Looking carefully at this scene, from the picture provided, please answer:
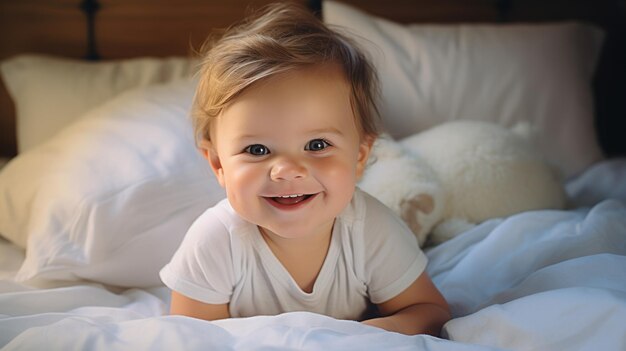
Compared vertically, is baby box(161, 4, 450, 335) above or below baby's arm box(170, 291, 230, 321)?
above

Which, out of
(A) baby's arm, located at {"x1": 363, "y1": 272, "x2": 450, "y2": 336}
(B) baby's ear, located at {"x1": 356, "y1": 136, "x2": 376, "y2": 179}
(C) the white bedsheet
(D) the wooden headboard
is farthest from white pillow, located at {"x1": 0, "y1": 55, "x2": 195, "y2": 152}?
(A) baby's arm, located at {"x1": 363, "y1": 272, "x2": 450, "y2": 336}

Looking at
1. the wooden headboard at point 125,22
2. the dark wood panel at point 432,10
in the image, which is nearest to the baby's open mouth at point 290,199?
the wooden headboard at point 125,22

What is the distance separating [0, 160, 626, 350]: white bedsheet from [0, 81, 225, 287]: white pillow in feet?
0.16

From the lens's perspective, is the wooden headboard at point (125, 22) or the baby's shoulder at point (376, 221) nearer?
→ the baby's shoulder at point (376, 221)

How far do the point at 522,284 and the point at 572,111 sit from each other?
922 millimetres

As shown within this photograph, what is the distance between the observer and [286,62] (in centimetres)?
104

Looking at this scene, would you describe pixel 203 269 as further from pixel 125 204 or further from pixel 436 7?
pixel 436 7

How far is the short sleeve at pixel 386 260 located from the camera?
118 cm

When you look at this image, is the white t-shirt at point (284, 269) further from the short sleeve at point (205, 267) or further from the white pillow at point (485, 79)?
the white pillow at point (485, 79)

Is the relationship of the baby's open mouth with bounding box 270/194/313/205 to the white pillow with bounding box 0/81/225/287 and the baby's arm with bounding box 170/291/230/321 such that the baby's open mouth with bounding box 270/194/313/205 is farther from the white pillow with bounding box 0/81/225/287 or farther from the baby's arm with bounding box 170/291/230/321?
the white pillow with bounding box 0/81/225/287

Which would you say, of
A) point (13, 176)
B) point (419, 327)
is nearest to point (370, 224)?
point (419, 327)

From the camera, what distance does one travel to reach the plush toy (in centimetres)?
145

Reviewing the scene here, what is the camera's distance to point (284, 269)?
1.15 meters

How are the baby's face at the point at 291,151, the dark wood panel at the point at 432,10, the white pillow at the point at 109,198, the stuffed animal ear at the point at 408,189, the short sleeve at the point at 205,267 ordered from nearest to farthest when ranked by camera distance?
the baby's face at the point at 291,151
the short sleeve at the point at 205,267
the white pillow at the point at 109,198
the stuffed animal ear at the point at 408,189
the dark wood panel at the point at 432,10
